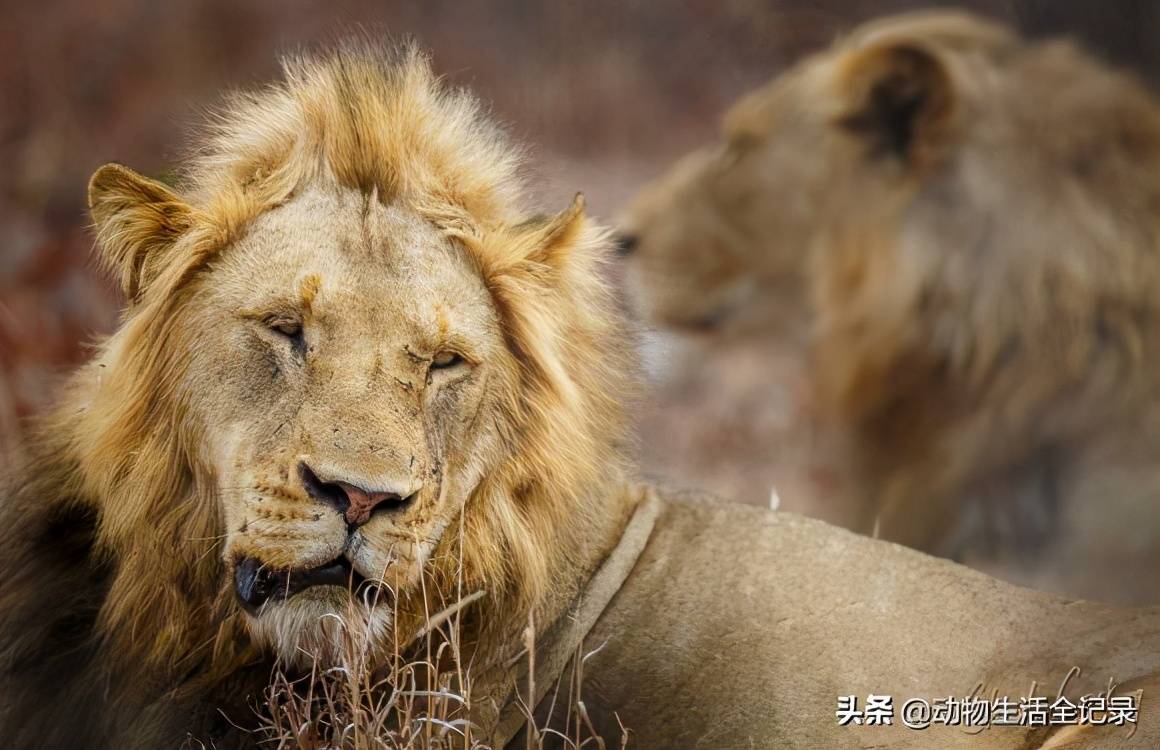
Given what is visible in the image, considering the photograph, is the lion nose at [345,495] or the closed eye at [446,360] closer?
the lion nose at [345,495]

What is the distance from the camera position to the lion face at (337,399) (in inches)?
93.4

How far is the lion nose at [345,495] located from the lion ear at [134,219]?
21.6 inches

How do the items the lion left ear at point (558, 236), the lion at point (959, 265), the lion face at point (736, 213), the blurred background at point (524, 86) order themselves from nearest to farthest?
the lion left ear at point (558, 236)
the lion at point (959, 265)
the lion face at point (736, 213)
the blurred background at point (524, 86)

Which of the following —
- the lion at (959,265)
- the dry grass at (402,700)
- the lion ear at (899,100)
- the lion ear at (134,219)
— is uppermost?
the lion ear at (899,100)

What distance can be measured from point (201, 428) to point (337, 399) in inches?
11.9

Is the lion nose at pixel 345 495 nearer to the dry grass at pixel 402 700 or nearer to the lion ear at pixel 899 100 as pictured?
the dry grass at pixel 402 700

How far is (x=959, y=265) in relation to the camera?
17.4 feet

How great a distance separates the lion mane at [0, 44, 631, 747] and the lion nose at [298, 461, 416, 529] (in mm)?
268

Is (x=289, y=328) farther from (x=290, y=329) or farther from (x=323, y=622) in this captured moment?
(x=323, y=622)

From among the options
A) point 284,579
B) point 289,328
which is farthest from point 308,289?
point 284,579

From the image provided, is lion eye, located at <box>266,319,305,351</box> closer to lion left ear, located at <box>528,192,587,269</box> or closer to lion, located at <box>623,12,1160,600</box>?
lion left ear, located at <box>528,192,587,269</box>

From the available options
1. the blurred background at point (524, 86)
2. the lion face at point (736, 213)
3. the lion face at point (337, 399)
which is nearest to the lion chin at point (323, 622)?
the lion face at point (337, 399)

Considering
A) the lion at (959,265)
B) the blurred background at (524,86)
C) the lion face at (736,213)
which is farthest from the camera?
the blurred background at (524,86)

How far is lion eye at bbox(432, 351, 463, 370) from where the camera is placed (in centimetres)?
258
